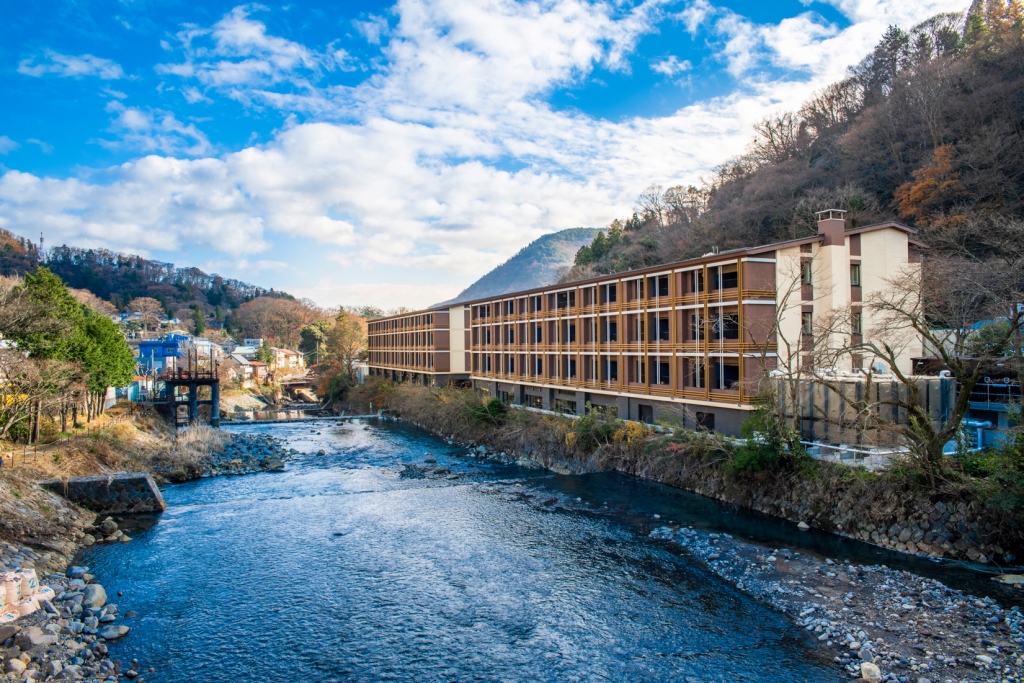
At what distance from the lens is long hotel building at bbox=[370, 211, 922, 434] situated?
75.3 ft

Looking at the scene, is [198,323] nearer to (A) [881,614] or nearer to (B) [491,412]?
(B) [491,412]

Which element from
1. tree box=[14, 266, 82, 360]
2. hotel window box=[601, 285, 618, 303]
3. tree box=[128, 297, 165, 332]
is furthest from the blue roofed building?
hotel window box=[601, 285, 618, 303]

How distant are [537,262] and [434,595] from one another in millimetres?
130187

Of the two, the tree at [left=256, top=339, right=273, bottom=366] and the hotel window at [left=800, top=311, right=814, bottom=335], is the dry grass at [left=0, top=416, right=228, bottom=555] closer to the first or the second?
the hotel window at [left=800, top=311, right=814, bottom=335]

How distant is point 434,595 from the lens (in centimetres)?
1414

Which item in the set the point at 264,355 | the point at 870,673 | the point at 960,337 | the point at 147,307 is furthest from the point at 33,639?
the point at 147,307

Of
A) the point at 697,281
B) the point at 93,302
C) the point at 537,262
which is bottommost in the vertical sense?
the point at 697,281

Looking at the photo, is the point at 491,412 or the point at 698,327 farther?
the point at 491,412

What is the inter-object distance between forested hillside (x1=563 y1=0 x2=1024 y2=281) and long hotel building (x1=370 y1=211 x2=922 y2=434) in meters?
4.00

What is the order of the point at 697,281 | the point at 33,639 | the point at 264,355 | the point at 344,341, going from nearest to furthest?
Answer: the point at 33,639, the point at 697,281, the point at 344,341, the point at 264,355

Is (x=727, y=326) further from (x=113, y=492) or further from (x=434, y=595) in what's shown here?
(x=113, y=492)

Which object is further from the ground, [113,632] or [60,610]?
[60,610]

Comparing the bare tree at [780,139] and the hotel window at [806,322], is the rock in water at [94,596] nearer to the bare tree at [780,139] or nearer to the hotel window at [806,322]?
the hotel window at [806,322]

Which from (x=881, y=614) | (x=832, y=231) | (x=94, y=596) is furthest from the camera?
(x=832, y=231)
